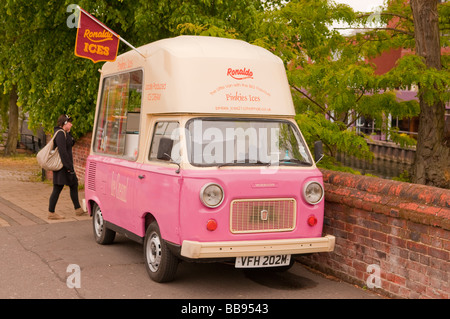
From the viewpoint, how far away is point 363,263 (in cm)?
729

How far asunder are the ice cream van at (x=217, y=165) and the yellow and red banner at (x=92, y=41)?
206 centimetres

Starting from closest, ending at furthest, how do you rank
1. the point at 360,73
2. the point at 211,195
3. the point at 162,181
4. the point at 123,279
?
the point at 211,195, the point at 162,181, the point at 123,279, the point at 360,73

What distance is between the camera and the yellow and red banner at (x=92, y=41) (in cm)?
1020

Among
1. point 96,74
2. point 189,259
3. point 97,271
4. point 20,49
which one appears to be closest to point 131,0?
point 96,74

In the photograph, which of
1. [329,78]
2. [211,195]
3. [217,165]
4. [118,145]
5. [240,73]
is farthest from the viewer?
[329,78]

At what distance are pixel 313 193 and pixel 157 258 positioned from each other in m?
1.97

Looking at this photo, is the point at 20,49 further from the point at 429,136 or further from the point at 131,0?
the point at 429,136

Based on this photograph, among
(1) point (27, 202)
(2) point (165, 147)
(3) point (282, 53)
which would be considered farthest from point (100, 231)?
(1) point (27, 202)

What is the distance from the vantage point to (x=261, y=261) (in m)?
6.93

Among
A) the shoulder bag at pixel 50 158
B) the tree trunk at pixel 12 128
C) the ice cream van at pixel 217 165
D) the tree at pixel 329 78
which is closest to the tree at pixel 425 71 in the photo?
the tree at pixel 329 78

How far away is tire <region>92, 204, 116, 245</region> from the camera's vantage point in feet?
31.4

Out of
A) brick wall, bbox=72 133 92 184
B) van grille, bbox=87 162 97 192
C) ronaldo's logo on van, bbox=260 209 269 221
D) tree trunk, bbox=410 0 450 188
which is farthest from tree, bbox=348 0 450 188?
brick wall, bbox=72 133 92 184

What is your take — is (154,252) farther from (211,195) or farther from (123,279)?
(211,195)

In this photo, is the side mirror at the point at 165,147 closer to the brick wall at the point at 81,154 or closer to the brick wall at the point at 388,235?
the brick wall at the point at 388,235
